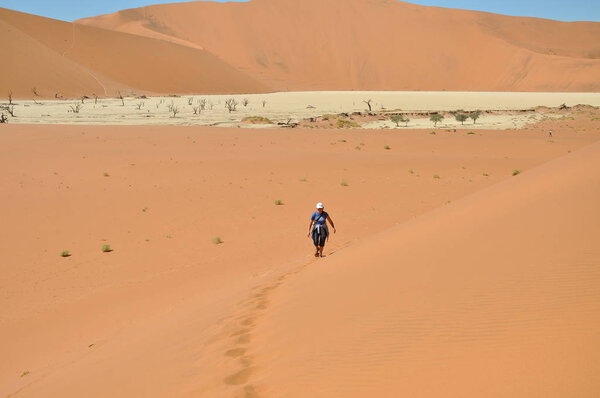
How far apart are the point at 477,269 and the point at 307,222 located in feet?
37.5

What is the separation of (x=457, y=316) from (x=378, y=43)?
13667 centimetres

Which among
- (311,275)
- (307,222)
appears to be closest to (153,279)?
(311,275)

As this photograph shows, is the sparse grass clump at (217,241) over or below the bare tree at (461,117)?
below

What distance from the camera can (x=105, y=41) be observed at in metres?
103

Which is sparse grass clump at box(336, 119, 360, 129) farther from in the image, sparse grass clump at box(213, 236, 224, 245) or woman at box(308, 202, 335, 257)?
woman at box(308, 202, 335, 257)

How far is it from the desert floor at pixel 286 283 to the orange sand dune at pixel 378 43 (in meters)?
91.4

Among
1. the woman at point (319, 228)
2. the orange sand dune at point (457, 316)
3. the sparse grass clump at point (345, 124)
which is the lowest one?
the orange sand dune at point (457, 316)

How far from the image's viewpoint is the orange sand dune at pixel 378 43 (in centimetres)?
11825

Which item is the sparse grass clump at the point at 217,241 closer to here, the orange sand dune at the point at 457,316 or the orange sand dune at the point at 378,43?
the orange sand dune at the point at 457,316

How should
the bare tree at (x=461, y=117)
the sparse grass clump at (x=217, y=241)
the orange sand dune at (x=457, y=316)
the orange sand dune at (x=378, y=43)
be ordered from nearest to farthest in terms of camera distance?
the orange sand dune at (x=457, y=316) < the sparse grass clump at (x=217, y=241) < the bare tree at (x=461, y=117) < the orange sand dune at (x=378, y=43)

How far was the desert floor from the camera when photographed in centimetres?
437

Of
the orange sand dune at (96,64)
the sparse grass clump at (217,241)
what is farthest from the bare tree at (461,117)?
the orange sand dune at (96,64)

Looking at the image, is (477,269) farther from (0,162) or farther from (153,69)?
(153,69)

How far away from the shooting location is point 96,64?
308 feet
